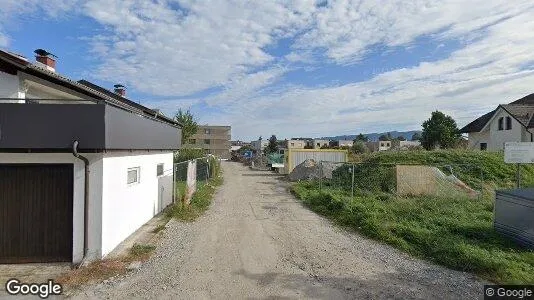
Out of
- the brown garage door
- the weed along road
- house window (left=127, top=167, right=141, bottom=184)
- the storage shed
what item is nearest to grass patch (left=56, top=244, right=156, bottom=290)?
the weed along road

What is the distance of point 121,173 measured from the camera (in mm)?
8750

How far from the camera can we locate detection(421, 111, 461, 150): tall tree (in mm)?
39562

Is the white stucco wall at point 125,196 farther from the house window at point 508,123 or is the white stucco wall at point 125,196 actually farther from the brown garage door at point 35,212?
the house window at point 508,123

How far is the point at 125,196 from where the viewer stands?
29.7ft

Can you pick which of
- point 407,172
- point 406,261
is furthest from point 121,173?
point 407,172

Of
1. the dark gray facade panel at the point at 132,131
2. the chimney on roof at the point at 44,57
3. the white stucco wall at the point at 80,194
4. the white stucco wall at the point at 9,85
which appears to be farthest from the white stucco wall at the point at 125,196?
the chimney on roof at the point at 44,57

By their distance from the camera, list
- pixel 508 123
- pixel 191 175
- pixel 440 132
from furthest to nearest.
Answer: pixel 440 132, pixel 508 123, pixel 191 175

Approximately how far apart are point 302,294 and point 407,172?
1199 cm

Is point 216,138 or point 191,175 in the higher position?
point 216,138

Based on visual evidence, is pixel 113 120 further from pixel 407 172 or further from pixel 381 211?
pixel 407 172

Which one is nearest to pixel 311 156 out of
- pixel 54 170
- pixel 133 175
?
pixel 133 175

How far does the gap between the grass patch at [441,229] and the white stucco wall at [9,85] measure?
9.27m

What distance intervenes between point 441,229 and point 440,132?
3376 cm

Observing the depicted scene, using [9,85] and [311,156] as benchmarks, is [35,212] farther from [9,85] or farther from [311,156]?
[311,156]
